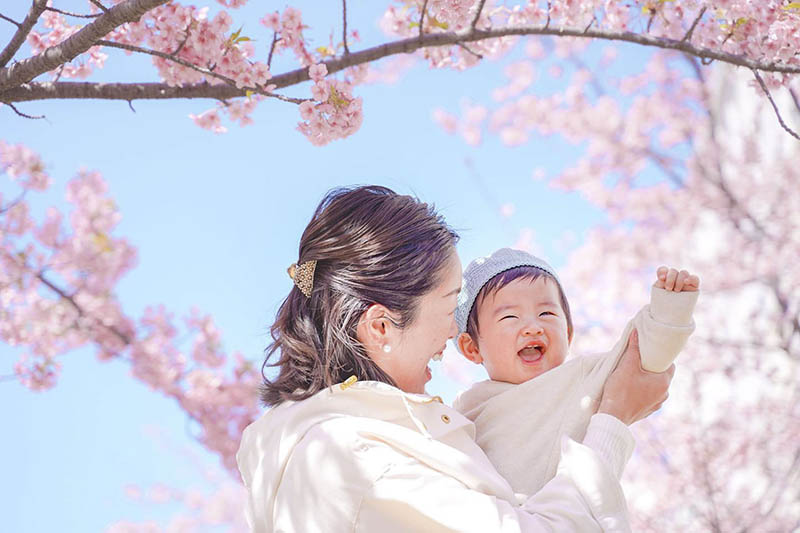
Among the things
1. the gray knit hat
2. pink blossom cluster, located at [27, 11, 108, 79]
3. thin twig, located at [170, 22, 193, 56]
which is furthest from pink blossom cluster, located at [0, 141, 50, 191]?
the gray knit hat

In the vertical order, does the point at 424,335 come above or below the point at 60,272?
below

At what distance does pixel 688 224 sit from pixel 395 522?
7.95 m

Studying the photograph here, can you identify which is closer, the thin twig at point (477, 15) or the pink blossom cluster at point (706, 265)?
the thin twig at point (477, 15)

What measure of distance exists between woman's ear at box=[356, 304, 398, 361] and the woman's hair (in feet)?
0.05

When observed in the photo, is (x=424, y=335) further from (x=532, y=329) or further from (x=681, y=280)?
(x=681, y=280)

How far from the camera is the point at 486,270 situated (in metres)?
2.29

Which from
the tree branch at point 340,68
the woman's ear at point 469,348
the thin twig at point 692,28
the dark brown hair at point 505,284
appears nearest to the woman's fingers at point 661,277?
the dark brown hair at point 505,284

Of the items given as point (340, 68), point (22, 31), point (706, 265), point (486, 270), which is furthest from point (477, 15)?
point (706, 265)

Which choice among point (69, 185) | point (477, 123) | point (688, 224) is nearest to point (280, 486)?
point (69, 185)

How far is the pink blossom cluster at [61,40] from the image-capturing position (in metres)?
3.21

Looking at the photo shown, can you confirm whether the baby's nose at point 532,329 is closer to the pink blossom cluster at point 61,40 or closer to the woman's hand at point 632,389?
the woman's hand at point 632,389

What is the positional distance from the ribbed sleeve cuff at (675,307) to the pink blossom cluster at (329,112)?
50.7 inches

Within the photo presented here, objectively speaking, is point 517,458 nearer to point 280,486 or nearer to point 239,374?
point 280,486

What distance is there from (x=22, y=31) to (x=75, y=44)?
0.68 feet
